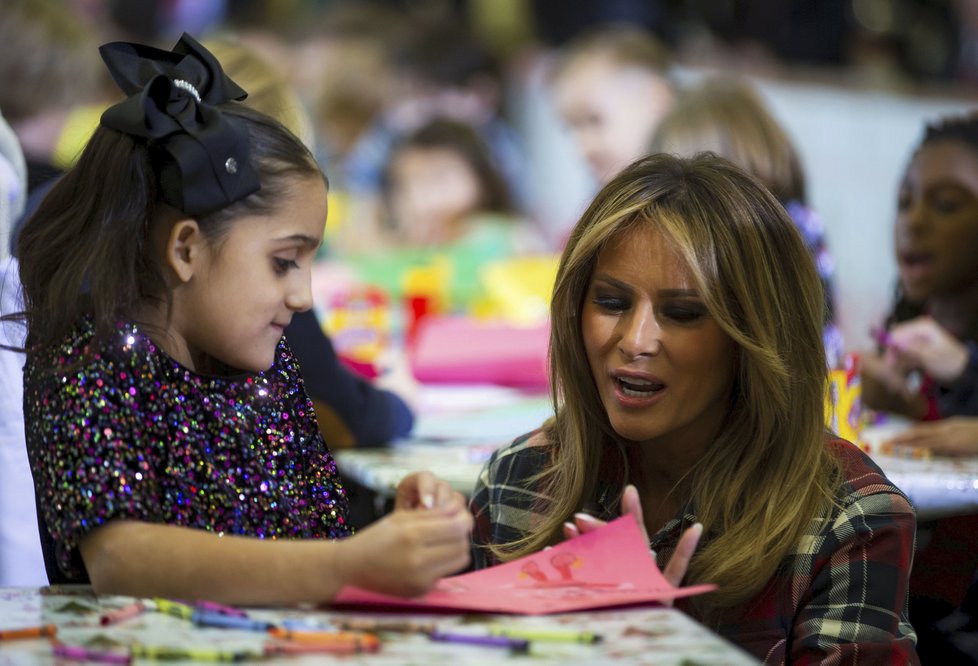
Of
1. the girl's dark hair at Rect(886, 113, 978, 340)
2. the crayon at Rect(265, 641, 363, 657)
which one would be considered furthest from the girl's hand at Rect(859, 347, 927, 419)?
the crayon at Rect(265, 641, 363, 657)

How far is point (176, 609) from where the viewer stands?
146 centimetres

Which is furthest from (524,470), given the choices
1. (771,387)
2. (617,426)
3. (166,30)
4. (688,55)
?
(166,30)

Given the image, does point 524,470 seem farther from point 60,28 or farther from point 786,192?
point 60,28

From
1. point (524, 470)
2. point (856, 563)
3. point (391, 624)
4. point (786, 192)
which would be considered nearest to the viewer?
point (391, 624)

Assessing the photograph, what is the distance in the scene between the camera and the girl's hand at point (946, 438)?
278 cm

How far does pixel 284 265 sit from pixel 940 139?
2014 mm

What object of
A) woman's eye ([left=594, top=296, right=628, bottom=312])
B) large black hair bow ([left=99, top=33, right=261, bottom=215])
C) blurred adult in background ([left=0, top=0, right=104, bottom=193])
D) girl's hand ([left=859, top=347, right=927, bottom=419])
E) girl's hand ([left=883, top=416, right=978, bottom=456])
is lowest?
girl's hand ([left=883, top=416, right=978, bottom=456])

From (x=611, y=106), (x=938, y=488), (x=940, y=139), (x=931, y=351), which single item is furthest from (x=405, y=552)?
(x=611, y=106)

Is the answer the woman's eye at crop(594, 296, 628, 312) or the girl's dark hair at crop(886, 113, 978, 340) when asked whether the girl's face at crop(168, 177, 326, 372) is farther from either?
the girl's dark hair at crop(886, 113, 978, 340)

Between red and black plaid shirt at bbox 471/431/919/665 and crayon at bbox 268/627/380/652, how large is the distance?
54 cm

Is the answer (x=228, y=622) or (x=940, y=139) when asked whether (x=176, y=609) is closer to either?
(x=228, y=622)

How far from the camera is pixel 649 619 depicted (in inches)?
58.8

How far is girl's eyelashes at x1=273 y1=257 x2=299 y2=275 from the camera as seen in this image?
1745 mm

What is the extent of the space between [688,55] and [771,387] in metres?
6.87
